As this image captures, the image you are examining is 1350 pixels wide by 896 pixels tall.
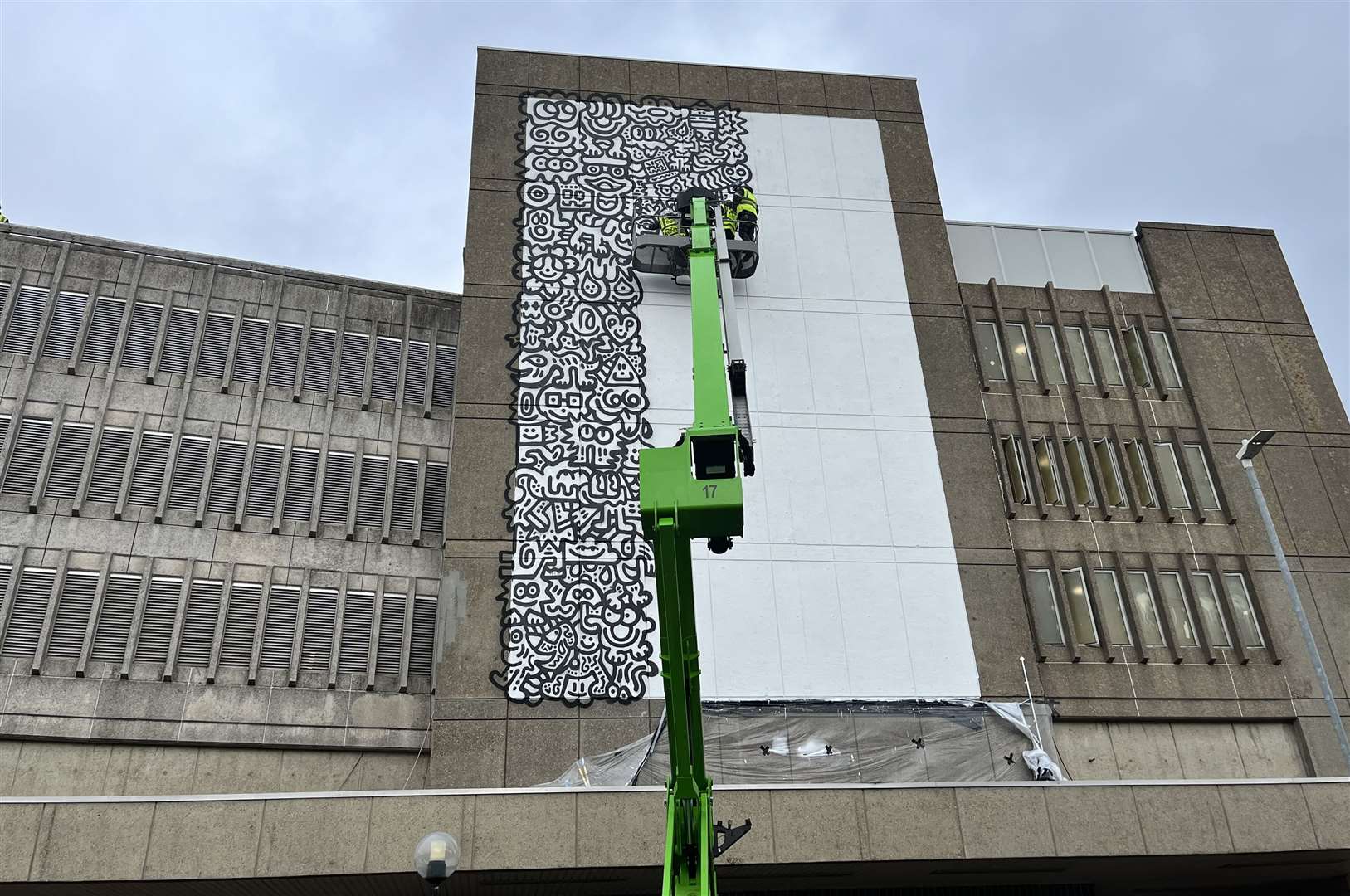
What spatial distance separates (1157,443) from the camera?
30625 mm

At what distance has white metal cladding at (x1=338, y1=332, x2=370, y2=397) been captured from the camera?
29641 millimetres

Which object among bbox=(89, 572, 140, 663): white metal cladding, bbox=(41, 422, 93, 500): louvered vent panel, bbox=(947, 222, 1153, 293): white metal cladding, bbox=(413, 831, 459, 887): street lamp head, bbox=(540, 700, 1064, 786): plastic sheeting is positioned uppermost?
bbox=(947, 222, 1153, 293): white metal cladding

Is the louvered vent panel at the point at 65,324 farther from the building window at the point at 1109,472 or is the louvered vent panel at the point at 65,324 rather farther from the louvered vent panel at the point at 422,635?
the building window at the point at 1109,472

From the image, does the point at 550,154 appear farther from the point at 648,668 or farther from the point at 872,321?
the point at 648,668

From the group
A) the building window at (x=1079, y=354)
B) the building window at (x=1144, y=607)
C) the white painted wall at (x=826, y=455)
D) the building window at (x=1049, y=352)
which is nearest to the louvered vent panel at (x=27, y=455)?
the white painted wall at (x=826, y=455)

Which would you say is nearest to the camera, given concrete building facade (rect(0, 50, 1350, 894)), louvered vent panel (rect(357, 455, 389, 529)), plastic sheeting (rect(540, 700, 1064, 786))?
concrete building facade (rect(0, 50, 1350, 894))

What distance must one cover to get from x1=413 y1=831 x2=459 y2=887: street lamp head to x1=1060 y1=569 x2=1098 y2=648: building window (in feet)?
60.5

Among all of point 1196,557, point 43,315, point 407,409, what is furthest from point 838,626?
point 43,315

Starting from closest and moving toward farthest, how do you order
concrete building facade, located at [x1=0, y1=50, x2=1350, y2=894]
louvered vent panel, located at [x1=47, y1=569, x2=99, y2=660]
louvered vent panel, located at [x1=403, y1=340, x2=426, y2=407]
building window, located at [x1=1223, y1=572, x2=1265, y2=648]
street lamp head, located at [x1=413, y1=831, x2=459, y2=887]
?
street lamp head, located at [x1=413, y1=831, x2=459, y2=887] < concrete building facade, located at [x1=0, y1=50, x2=1350, y2=894] < louvered vent panel, located at [x1=47, y1=569, x2=99, y2=660] < building window, located at [x1=1223, y1=572, x2=1265, y2=648] < louvered vent panel, located at [x1=403, y1=340, x2=426, y2=407]

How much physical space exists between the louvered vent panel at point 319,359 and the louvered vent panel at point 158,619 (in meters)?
6.24

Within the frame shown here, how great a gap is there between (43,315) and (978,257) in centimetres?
2553

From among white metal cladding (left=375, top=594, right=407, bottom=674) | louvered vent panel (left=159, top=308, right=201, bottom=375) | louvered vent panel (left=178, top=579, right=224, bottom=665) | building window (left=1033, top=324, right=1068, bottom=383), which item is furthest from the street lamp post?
louvered vent panel (left=159, top=308, right=201, bottom=375)

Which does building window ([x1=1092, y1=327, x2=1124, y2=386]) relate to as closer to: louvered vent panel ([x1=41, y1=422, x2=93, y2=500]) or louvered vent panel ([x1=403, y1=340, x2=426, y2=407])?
louvered vent panel ([x1=403, y1=340, x2=426, y2=407])

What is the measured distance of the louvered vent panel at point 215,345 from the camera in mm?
28641
